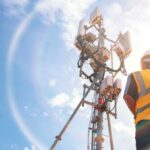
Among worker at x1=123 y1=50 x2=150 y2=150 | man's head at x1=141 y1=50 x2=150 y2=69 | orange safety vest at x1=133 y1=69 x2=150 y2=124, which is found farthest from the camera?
man's head at x1=141 y1=50 x2=150 y2=69

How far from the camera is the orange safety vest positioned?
97.1 inches

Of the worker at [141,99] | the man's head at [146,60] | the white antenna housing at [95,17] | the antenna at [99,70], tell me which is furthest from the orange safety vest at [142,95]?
the white antenna housing at [95,17]

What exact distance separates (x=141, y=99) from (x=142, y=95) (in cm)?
4

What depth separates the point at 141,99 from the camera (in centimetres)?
260

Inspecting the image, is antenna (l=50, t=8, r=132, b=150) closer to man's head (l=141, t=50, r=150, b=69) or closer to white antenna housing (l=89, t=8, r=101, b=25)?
white antenna housing (l=89, t=8, r=101, b=25)

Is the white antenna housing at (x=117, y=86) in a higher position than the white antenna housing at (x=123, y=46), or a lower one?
lower

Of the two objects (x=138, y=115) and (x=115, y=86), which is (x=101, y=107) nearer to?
(x=115, y=86)

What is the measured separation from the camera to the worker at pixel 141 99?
7.75ft

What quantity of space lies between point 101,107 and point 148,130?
1081cm

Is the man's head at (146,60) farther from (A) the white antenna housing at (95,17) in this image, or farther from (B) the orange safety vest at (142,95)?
(A) the white antenna housing at (95,17)

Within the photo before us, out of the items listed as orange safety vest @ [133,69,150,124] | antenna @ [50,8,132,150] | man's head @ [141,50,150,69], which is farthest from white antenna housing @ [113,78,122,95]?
orange safety vest @ [133,69,150,124]

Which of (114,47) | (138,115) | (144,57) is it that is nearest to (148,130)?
(138,115)

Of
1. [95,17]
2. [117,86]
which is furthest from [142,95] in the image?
[95,17]

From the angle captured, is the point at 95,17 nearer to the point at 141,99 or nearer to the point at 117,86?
the point at 117,86
